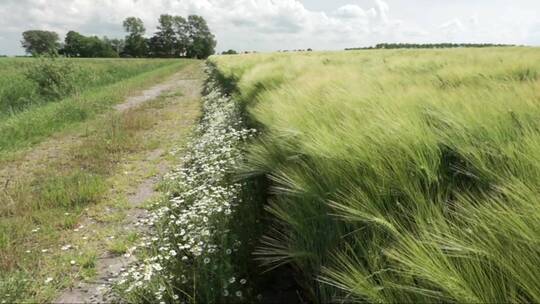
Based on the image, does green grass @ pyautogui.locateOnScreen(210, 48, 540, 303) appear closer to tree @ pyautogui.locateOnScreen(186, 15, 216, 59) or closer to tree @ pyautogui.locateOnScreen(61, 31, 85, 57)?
tree @ pyautogui.locateOnScreen(186, 15, 216, 59)

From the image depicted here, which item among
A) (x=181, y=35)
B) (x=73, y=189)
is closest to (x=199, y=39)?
(x=181, y=35)

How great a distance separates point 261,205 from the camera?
3344 millimetres

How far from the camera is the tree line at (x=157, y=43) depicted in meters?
97.2

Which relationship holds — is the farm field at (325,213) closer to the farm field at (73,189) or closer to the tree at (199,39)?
the farm field at (73,189)

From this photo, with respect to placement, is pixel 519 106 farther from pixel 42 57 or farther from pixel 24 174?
pixel 42 57

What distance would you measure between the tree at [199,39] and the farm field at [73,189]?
86.5 m

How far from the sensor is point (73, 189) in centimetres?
543

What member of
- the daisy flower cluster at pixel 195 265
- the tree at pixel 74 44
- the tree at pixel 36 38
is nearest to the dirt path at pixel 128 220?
the daisy flower cluster at pixel 195 265

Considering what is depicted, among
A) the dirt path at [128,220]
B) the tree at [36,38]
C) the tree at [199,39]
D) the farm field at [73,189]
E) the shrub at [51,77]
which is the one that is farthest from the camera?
the tree at [36,38]

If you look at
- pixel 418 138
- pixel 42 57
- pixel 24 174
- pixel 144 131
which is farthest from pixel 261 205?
pixel 42 57

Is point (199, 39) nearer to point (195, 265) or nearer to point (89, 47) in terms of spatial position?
point (89, 47)

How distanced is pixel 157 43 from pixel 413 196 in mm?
103877

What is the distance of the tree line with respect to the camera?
97250mm

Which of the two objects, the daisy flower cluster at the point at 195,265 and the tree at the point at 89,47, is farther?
the tree at the point at 89,47
